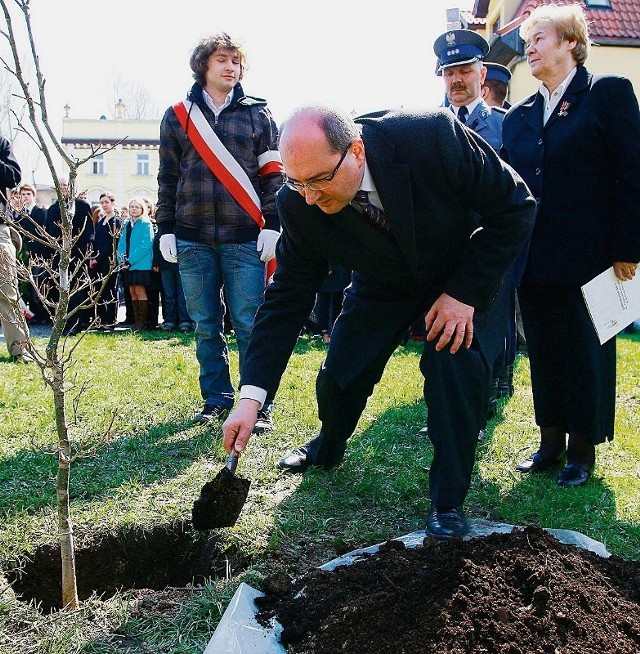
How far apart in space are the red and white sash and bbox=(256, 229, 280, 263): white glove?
149 millimetres

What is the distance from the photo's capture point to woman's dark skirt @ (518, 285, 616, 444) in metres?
3.74

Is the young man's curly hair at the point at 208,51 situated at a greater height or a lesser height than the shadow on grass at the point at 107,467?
greater

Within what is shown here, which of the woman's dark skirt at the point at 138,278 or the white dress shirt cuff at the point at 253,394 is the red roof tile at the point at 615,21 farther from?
the white dress shirt cuff at the point at 253,394

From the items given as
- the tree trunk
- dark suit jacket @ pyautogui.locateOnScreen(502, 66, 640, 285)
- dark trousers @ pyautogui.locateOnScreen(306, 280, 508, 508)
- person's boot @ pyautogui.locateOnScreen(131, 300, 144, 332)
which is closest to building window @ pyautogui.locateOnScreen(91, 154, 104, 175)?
person's boot @ pyautogui.locateOnScreen(131, 300, 144, 332)

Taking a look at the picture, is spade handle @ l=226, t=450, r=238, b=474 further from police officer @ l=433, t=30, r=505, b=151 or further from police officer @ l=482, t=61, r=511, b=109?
police officer @ l=482, t=61, r=511, b=109

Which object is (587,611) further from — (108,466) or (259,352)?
(108,466)

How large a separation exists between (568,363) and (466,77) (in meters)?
2.02

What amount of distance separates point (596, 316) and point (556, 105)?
3.52 feet

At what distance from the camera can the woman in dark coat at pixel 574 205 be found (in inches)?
141

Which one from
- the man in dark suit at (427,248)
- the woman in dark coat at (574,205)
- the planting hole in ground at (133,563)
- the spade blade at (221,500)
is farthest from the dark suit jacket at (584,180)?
the planting hole in ground at (133,563)

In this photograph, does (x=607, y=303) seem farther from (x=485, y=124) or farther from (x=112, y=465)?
(x=112, y=465)

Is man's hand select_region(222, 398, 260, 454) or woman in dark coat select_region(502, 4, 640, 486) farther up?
woman in dark coat select_region(502, 4, 640, 486)

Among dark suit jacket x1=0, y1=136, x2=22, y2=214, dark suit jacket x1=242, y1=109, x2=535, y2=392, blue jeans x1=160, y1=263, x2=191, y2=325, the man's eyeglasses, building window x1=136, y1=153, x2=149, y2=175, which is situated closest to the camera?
the man's eyeglasses

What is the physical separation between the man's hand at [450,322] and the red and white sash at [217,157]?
209 cm
